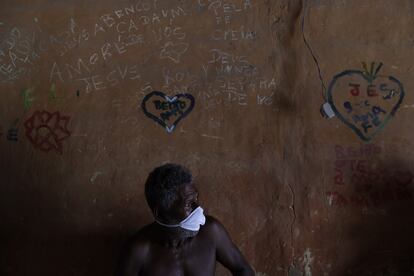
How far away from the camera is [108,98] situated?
114 inches

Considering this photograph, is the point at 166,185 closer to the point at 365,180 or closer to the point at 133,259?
the point at 133,259

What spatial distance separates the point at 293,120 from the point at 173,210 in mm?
874

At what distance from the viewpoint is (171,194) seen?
2.24 m

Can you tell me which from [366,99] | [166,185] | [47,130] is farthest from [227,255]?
[47,130]

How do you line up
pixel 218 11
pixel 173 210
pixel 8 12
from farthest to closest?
1. pixel 8 12
2. pixel 218 11
3. pixel 173 210

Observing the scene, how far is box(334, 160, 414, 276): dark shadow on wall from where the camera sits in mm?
2621

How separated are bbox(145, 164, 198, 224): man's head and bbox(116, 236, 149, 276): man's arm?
0.78ft

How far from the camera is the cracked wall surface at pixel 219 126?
2.64 meters

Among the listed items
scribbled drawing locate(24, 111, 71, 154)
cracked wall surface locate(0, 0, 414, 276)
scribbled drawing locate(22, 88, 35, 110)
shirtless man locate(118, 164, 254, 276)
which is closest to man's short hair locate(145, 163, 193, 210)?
shirtless man locate(118, 164, 254, 276)

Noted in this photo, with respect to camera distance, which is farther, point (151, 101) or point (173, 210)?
point (151, 101)

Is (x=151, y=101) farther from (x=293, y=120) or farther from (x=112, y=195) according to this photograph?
(x=293, y=120)

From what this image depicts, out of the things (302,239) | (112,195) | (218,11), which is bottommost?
(302,239)

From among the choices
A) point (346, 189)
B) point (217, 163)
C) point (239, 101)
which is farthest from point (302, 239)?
point (239, 101)

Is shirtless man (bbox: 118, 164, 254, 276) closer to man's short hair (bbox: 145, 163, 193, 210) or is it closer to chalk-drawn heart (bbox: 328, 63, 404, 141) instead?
man's short hair (bbox: 145, 163, 193, 210)
